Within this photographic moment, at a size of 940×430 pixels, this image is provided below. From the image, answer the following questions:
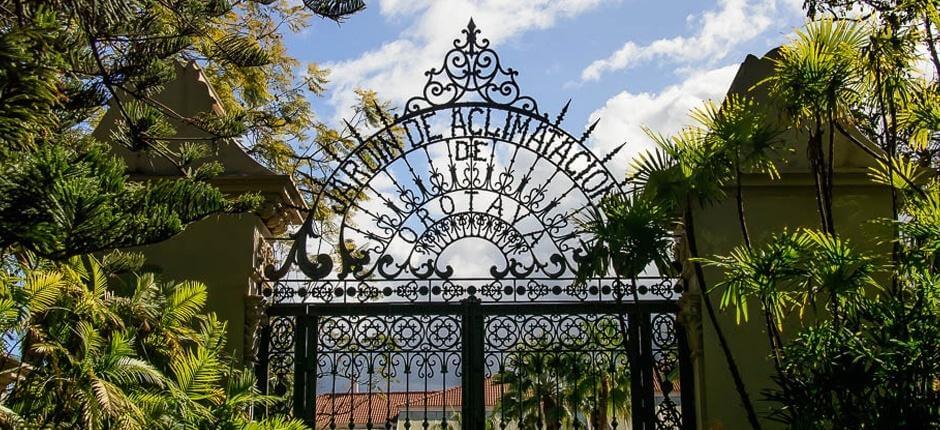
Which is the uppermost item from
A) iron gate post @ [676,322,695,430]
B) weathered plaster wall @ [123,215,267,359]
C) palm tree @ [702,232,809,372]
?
weathered plaster wall @ [123,215,267,359]

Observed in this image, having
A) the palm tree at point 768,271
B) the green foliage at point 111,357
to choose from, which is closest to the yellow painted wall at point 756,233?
the palm tree at point 768,271

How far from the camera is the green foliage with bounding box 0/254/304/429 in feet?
15.5

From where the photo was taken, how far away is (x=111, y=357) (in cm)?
484

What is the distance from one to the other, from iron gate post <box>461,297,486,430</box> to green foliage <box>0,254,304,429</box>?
112 centimetres

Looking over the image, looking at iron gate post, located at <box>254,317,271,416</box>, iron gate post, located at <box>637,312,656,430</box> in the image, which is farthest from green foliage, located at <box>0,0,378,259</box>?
iron gate post, located at <box>637,312,656,430</box>

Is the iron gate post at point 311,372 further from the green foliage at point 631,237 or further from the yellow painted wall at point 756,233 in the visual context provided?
the yellow painted wall at point 756,233

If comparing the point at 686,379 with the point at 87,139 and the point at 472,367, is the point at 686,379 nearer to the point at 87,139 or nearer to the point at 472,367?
the point at 472,367

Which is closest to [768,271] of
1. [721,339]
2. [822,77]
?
[721,339]

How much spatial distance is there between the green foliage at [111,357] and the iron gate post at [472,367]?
1.12 m

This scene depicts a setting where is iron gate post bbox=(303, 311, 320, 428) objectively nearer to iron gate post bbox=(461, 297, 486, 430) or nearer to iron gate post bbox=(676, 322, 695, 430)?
iron gate post bbox=(461, 297, 486, 430)

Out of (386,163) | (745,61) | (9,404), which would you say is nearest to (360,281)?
(386,163)

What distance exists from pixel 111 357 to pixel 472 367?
2.15 m

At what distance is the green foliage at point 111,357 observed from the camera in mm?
A: 4734

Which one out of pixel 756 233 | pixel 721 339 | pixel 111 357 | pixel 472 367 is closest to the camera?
pixel 111 357
